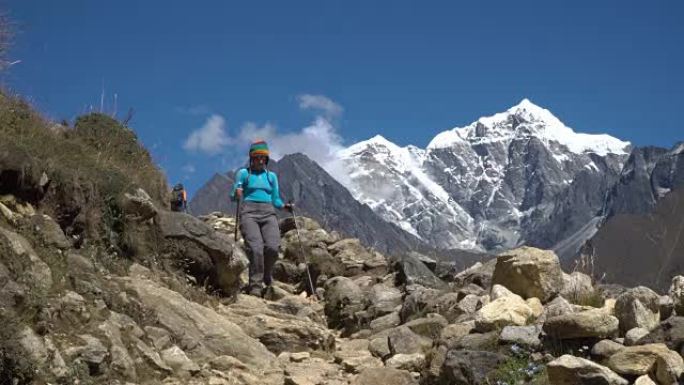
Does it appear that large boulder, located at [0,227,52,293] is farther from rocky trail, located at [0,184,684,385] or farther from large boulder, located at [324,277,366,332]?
large boulder, located at [324,277,366,332]

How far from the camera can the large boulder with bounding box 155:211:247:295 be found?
36.6 ft

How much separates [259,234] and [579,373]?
7102mm

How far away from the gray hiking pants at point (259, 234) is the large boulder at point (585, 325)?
606cm

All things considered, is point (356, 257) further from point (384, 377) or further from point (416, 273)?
point (384, 377)

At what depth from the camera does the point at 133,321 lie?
7.65 m

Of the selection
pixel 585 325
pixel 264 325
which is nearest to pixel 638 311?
pixel 585 325

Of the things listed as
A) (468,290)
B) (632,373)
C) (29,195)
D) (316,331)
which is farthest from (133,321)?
(468,290)

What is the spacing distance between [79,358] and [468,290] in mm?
6652

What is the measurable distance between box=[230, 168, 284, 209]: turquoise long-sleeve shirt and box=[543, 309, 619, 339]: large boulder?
21.5ft

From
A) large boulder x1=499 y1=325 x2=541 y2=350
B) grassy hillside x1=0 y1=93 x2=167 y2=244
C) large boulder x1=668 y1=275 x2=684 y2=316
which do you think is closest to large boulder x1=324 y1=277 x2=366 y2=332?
grassy hillside x1=0 y1=93 x2=167 y2=244

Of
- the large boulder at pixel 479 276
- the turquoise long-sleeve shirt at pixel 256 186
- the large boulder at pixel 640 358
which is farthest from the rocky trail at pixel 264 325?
the turquoise long-sleeve shirt at pixel 256 186

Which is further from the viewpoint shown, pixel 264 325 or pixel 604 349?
pixel 264 325

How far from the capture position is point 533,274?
32.2 feet

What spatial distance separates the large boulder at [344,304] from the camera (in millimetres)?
12539
